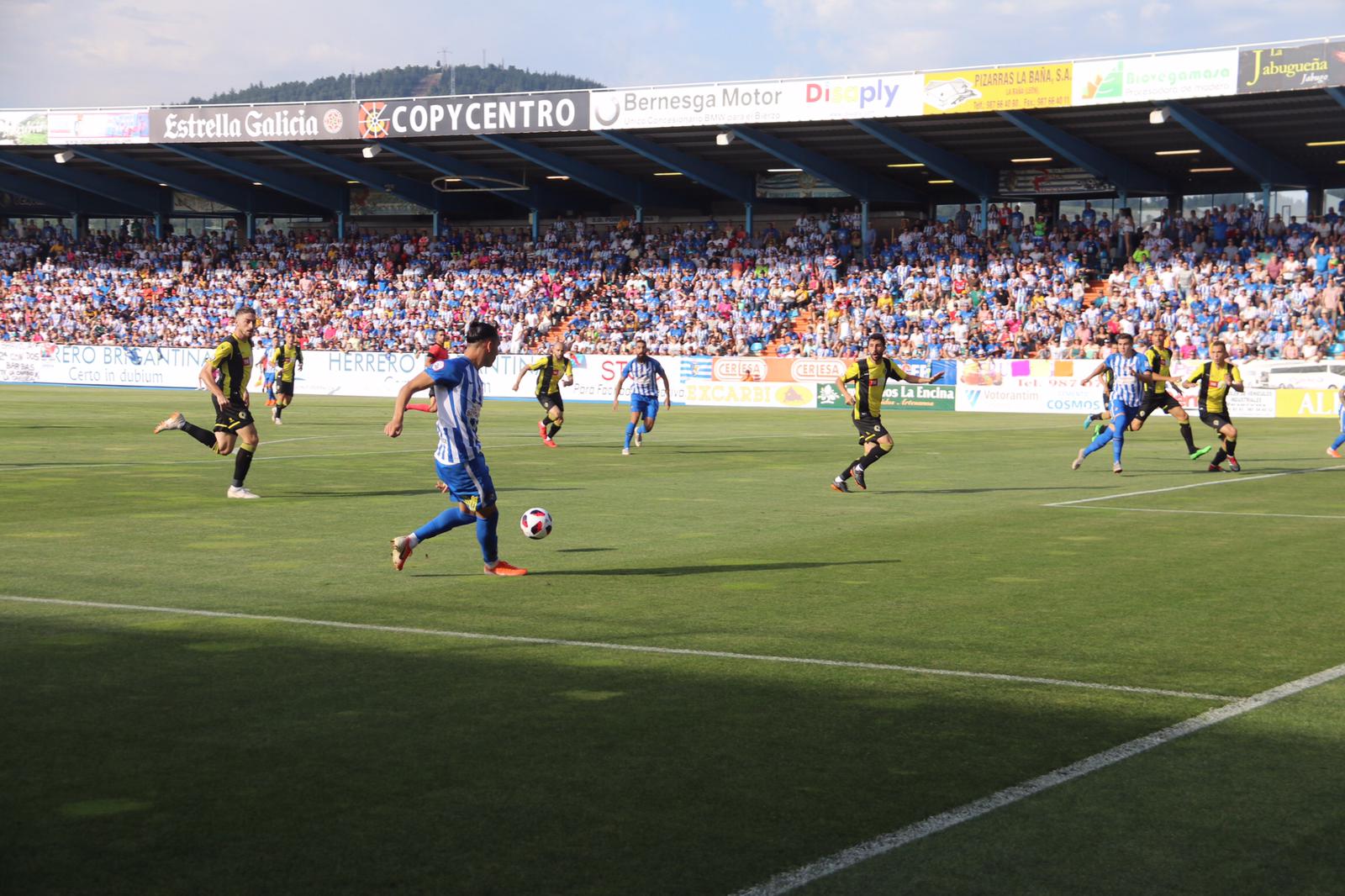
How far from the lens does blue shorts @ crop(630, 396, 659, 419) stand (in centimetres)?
2570

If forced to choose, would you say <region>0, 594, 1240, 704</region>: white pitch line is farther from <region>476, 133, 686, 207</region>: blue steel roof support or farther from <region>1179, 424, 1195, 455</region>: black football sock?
<region>476, 133, 686, 207</region>: blue steel roof support

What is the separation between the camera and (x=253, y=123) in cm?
5650

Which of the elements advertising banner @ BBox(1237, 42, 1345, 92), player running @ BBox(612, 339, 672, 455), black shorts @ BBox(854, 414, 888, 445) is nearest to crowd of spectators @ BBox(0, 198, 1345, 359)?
advertising banner @ BBox(1237, 42, 1345, 92)

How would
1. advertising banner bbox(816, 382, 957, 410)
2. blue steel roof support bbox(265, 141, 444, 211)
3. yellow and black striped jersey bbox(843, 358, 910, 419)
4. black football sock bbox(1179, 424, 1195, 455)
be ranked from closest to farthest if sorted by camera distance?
yellow and black striped jersey bbox(843, 358, 910, 419) → black football sock bbox(1179, 424, 1195, 455) → advertising banner bbox(816, 382, 957, 410) → blue steel roof support bbox(265, 141, 444, 211)

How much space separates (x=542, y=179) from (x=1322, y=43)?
3222 cm

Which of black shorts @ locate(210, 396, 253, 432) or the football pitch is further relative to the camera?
black shorts @ locate(210, 396, 253, 432)

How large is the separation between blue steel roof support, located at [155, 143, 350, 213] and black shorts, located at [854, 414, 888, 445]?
47.2 metres

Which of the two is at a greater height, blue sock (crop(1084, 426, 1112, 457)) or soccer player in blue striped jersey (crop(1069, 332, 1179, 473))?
soccer player in blue striped jersey (crop(1069, 332, 1179, 473))

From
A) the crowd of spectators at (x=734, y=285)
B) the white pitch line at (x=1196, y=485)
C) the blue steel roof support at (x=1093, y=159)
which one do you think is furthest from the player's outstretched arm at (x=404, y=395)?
the blue steel roof support at (x=1093, y=159)

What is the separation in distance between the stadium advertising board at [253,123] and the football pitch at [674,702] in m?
41.9

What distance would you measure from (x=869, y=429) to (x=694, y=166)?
3816cm

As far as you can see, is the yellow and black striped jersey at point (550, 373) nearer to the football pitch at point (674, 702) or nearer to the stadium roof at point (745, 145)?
the football pitch at point (674, 702)

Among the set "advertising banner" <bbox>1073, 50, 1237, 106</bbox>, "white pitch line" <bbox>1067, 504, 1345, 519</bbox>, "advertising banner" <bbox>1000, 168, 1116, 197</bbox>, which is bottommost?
"white pitch line" <bbox>1067, 504, 1345, 519</bbox>

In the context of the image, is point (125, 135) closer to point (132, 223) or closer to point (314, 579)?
point (132, 223)
